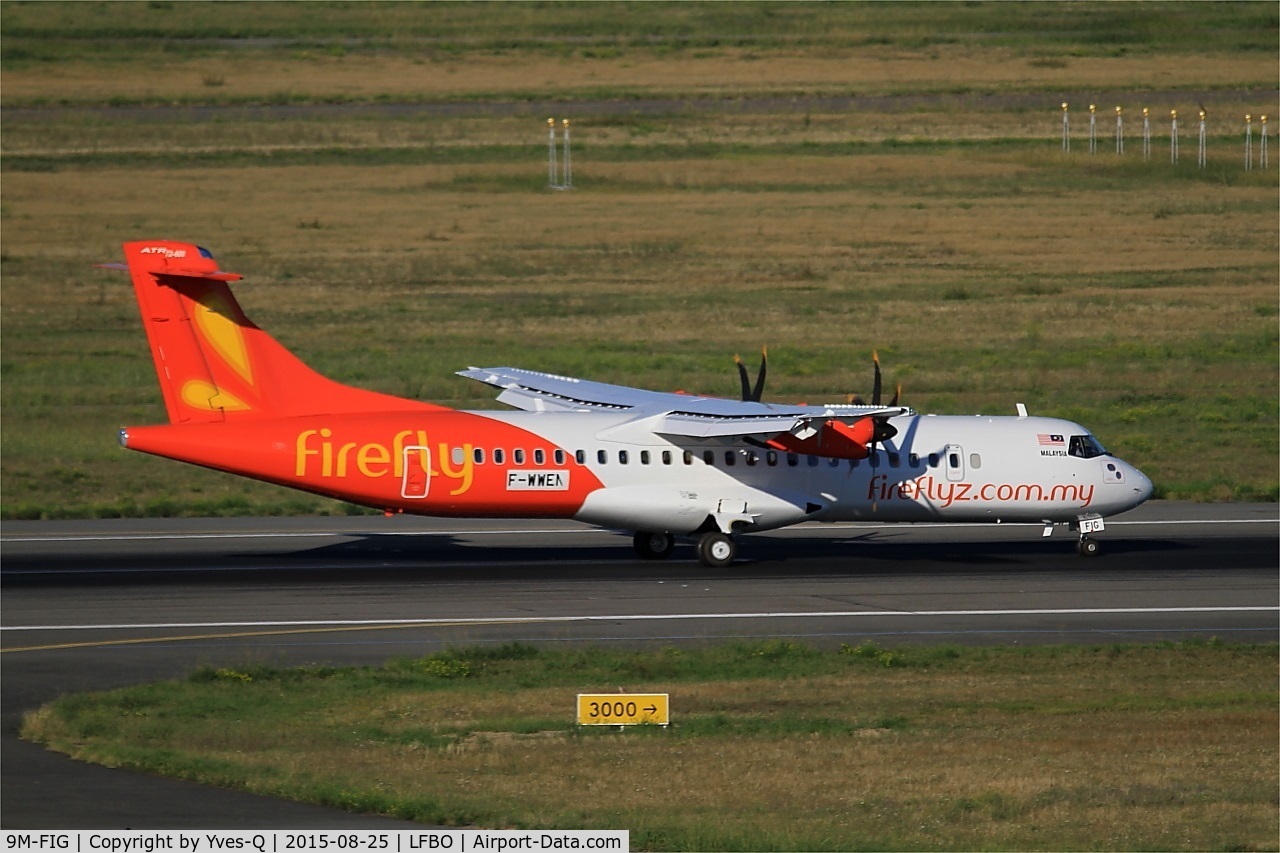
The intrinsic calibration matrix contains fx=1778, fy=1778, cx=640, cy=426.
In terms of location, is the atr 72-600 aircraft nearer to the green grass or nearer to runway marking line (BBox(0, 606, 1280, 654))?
runway marking line (BBox(0, 606, 1280, 654))

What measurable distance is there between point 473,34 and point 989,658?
111 meters

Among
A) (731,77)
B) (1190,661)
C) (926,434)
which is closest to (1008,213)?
(731,77)

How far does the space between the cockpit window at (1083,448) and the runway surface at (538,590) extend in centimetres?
205

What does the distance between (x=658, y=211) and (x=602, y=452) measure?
51.2m

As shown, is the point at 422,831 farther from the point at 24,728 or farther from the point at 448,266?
the point at 448,266

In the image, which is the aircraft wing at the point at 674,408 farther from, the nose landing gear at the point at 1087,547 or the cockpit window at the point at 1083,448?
the nose landing gear at the point at 1087,547

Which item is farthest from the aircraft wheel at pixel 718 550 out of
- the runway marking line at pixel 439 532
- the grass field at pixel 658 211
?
the grass field at pixel 658 211

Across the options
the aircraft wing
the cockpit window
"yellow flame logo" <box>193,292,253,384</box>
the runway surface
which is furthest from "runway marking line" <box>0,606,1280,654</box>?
the cockpit window

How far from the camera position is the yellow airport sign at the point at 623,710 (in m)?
22.0

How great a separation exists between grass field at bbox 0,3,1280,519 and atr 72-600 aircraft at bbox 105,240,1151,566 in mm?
9648

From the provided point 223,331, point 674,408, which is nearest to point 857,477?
point 674,408

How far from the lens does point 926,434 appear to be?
34.8 metres
